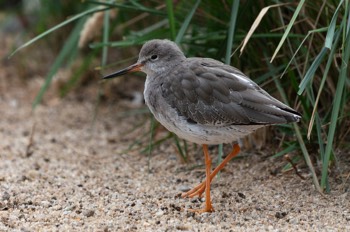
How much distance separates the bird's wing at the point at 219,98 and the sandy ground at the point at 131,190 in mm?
574

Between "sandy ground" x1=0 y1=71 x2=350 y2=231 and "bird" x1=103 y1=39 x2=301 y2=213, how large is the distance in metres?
0.29

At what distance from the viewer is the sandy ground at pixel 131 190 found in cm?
355

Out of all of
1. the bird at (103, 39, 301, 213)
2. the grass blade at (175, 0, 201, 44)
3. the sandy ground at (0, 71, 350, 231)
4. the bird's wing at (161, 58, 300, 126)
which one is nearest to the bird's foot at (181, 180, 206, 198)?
the sandy ground at (0, 71, 350, 231)

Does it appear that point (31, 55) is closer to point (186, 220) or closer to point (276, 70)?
point (276, 70)

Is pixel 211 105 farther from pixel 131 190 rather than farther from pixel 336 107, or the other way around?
pixel 131 190

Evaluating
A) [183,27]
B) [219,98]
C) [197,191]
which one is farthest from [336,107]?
[183,27]

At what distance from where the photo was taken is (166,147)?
539 cm

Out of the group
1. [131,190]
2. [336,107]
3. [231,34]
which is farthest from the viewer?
[131,190]

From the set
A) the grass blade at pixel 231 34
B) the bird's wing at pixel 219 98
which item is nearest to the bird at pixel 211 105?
the bird's wing at pixel 219 98

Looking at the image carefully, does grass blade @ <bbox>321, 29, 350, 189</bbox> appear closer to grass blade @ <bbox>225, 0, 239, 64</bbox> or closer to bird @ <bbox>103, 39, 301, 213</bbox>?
bird @ <bbox>103, 39, 301, 213</bbox>

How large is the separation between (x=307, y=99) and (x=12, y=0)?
222 inches

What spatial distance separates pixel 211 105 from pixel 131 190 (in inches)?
36.4

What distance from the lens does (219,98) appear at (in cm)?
374

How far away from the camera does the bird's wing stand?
11.8 feet
